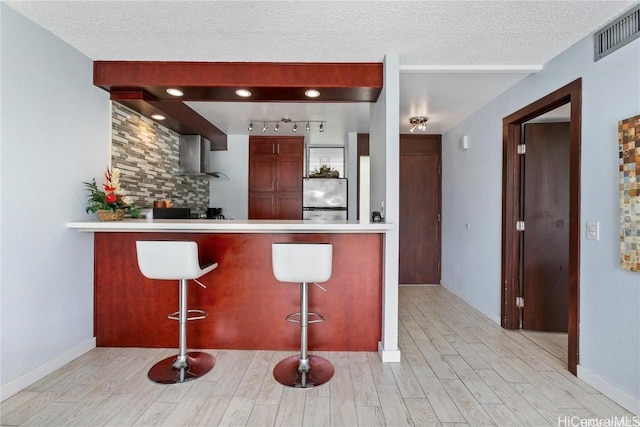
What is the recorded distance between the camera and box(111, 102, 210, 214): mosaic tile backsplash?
2939 mm

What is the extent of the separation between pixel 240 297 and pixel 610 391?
8.35ft

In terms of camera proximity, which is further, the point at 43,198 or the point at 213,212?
the point at 213,212

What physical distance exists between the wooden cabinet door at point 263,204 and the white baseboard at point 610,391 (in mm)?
4153

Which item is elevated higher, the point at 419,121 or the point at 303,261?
the point at 419,121

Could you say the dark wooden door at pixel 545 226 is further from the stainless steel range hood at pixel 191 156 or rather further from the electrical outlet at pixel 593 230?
the stainless steel range hood at pixel 191 156

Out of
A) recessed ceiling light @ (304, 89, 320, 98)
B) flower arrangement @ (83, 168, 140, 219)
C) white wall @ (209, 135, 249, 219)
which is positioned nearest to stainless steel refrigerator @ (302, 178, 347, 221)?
white wall @ (209, 135, 249, 219)

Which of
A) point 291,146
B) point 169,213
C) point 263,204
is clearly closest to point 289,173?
point 291,146

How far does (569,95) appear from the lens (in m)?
2.29

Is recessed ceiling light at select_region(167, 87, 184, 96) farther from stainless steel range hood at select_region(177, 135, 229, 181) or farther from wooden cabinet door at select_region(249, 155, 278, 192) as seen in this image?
wooden cabinet door at select_region(249, 155, 278, 192)

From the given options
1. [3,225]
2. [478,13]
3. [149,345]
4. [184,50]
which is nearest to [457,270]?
[478,13]

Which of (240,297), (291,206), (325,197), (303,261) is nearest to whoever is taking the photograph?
(303,261)

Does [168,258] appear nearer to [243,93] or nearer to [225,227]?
[225,227]

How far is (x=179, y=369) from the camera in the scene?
7.22ft

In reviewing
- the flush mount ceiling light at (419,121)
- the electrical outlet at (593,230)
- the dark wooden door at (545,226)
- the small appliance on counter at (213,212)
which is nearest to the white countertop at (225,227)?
the electrical outlet at (593,230)
